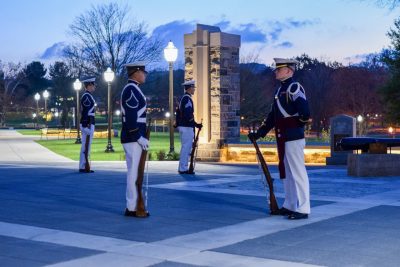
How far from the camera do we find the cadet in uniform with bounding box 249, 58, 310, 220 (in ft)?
29.2

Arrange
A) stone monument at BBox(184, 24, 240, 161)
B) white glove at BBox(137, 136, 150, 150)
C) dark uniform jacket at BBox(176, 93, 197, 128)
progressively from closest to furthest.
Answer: white glove at BBox(137, 136, 150, 150) → dark uniform jacket at BBox(176, 93, 197, 128) → stone monument at BBox(184, 24, 240, 161)

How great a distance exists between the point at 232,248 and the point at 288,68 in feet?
10.0

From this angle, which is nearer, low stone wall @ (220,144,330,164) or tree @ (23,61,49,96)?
low stone wall @ (220,144,330,164)

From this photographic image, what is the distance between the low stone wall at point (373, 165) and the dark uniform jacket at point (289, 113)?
6398mm

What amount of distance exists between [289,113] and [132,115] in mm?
2119

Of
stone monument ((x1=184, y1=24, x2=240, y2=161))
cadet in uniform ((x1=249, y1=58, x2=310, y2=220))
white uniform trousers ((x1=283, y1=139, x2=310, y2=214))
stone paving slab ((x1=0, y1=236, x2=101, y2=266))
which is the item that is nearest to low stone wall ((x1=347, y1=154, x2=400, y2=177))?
cadet in uniform ((x1=249, y1=58, x2=310, y2=220))

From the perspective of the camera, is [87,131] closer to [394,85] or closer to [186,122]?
[186,122]

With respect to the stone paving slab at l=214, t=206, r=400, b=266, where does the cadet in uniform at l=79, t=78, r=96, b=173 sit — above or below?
above

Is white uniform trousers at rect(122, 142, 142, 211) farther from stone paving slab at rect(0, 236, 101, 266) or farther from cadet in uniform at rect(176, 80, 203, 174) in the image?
cadet in uniform at rect(176, 80, 203, 174)

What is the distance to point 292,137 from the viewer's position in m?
8.95

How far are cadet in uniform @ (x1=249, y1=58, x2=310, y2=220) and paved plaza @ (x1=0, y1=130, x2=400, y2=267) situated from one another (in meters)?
0.27

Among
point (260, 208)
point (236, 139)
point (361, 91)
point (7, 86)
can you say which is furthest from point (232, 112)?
point (7, 86)

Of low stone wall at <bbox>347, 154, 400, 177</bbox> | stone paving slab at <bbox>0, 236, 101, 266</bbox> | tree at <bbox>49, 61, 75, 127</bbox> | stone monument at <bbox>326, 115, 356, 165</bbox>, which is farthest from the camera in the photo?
tree at <bbox>49, 61, 75, 127</bbox>

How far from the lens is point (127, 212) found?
370 inches
